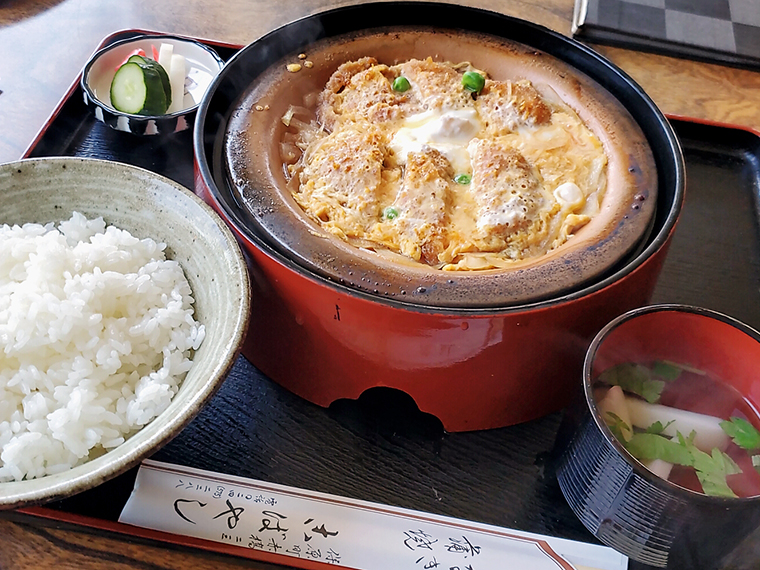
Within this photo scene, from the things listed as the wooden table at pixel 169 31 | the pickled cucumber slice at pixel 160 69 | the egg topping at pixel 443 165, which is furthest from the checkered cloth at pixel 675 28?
the pickled cucumber slice at pixel 160 69

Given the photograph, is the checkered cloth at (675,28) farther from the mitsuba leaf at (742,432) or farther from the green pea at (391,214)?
the mitsuba leaf at (742,432)

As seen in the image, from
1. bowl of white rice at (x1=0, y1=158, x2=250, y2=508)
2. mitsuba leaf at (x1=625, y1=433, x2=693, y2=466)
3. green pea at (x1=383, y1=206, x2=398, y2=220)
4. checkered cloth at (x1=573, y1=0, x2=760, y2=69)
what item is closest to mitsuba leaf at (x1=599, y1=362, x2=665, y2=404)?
mitsuba leaf at (x1=625, y1=433, x2=693, y2=466)

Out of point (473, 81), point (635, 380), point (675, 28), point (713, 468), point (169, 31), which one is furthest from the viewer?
point (675, 28)

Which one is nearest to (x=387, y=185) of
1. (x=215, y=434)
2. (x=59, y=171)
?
(x=215, y=434)

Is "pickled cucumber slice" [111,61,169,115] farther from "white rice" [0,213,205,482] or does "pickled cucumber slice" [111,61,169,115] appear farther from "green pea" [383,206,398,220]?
"green pea" [383,206,398,220]

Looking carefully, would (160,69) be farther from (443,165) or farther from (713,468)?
(713,468)

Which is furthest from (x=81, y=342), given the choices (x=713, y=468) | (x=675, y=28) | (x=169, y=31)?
(x=675, y=28)
